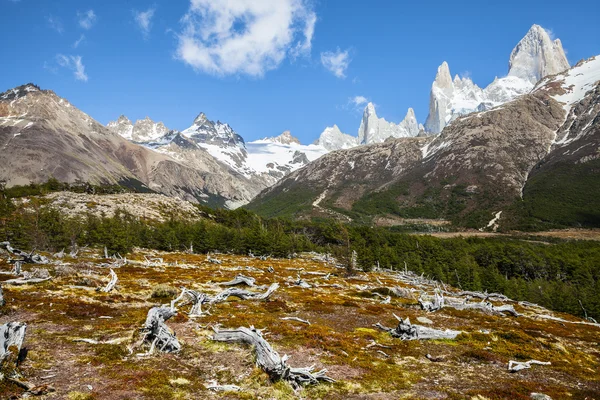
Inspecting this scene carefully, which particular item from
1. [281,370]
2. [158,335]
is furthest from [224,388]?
[158,335]

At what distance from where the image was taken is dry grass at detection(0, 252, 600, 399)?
15883 mm

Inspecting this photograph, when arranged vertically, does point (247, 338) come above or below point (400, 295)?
above

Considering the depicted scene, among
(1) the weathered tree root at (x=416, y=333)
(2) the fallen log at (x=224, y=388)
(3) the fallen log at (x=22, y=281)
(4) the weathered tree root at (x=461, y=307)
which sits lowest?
(4) the weathered tree root at (x=461, y=307)

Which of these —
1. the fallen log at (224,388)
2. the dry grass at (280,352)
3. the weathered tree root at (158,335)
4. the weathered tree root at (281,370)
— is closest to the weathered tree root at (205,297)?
the dry grass at (280,352)

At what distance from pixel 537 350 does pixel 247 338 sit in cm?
2432

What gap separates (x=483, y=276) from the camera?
10719cm

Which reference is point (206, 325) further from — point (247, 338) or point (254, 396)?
point (254, 396)

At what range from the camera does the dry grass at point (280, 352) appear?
1588cm

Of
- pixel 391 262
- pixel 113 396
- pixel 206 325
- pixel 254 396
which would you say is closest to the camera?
pixel 113 396

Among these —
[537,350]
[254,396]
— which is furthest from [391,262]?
[254,396]

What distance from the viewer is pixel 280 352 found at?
2167 centimetres

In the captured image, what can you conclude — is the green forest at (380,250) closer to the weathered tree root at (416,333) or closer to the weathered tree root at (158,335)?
the weathered tree root at (416,333)

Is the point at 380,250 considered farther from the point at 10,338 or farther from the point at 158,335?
the point at 10,338

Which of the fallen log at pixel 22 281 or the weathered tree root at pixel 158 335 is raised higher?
the fallen log at pixel 22 281
